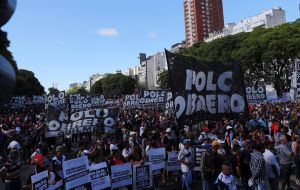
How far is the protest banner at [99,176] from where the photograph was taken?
930 centimetres

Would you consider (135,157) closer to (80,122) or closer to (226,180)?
(226,180)

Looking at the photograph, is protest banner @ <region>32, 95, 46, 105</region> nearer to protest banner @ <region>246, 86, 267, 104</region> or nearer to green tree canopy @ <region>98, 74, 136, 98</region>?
protest banner @ <region>246, 86, 267, 104</region>

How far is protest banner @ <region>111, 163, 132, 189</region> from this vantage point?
10.1m

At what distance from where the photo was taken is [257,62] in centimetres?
5894

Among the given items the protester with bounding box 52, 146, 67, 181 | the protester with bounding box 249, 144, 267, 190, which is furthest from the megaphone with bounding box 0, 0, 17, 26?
the protester with bounding box 249, 144, 267, 190

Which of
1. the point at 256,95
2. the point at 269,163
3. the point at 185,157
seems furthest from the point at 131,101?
the point at 269,163

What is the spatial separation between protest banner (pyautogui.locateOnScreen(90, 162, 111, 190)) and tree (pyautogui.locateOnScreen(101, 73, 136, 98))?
12773 cm

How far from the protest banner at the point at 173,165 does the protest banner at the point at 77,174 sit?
4.04 meters

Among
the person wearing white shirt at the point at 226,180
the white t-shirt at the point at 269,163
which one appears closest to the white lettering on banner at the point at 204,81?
the white t-shirt at the point at 269,163

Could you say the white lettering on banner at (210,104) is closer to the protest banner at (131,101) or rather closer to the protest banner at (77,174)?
the protest banner at (77,174)

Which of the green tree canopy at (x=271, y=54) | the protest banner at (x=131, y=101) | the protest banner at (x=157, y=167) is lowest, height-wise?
the protest banner at (x=157, y=167)

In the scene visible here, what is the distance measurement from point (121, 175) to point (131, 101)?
30.0m

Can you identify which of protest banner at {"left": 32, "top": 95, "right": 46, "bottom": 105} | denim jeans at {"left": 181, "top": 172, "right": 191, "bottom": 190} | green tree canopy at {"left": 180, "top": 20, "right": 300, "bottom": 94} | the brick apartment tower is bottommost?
denim jeans at {"left": 181, "top": 172, "right": 191, "bottom": 190}

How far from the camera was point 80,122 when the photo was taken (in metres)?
16.9
